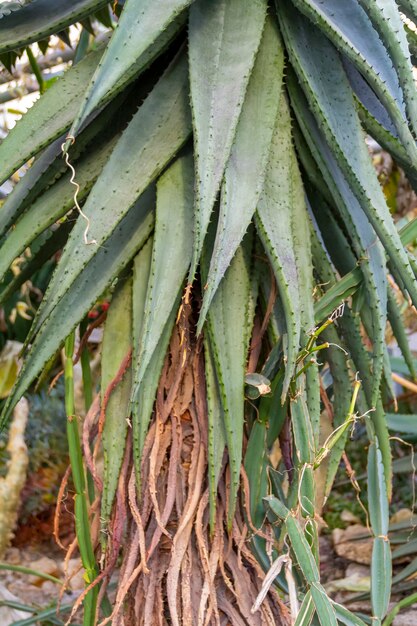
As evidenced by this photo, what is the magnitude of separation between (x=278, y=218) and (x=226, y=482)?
11.2 inches

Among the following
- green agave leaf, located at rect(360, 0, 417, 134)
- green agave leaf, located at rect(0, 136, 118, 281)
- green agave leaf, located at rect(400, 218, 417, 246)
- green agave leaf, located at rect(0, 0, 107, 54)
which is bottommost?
green agave leaf, located at rect(0, 136, 118, 281)

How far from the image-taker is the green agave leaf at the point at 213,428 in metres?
0.76

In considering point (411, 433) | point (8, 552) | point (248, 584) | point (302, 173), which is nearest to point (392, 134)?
point (302, 173)

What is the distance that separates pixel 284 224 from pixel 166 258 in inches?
4.7

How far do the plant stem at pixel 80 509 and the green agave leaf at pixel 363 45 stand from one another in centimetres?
41

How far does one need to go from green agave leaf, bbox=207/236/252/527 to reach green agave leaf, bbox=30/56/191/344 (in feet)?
0.40

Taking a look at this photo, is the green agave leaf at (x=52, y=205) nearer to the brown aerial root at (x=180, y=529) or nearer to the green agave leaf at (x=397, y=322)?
the brown aerial root at (x=180, y=529)

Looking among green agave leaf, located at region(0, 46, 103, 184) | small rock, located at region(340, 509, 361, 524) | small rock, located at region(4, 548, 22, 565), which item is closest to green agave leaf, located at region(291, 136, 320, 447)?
green agave leaf, located at region(0, 46, 103, 184)

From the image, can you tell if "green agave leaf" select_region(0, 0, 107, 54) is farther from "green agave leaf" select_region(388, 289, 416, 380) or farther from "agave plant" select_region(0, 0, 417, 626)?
"green agave leaf" select_region(388, 289, 416, 380)

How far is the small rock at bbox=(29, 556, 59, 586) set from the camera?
7.50 ft

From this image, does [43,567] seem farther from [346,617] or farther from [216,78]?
[216,78]

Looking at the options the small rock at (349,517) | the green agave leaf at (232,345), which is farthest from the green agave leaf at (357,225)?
the small rock at (349,517)

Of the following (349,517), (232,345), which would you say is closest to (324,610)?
(232,345)

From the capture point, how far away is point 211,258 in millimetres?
706
